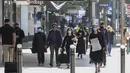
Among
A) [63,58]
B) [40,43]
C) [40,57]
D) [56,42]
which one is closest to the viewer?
[63,58]

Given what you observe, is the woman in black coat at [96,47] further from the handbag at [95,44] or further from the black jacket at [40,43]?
the black jacket at [40,43]

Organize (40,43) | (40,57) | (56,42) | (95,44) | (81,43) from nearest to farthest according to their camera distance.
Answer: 1. (95,44)
2. (56,42)
3. (40,43)
4. (40,57)
5. (81,43)

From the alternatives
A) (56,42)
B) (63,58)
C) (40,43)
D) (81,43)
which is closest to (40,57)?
(40,43)

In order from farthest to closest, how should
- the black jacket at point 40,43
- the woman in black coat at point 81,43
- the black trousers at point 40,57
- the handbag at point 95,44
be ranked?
the woman in black coat at point 81,43 < the black trousers at point 40,57 < the black jacket at point 40,43 < the handbag at point 95,44

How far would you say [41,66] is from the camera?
18938 millimetres

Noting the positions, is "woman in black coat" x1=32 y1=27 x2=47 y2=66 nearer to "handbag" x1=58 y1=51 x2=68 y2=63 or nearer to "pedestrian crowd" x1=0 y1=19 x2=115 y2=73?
"pedestrian crowd" x1=0 y1=19 x2=115 y2=73

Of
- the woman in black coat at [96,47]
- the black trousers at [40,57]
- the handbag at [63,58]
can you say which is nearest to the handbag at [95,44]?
the woman in black coat at [96,47]

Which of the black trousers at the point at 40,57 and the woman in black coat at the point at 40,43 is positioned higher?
the woman in black coat at the point at 40,43

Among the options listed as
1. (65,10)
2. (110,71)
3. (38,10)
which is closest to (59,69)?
(110,71)

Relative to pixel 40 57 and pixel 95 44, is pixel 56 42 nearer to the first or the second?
pixel 40 57

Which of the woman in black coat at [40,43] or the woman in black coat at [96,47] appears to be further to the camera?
Answer: the woman in black coat at [40,43]

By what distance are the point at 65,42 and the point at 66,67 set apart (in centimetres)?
105

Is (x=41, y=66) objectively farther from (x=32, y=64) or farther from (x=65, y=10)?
(x=65, y=10)

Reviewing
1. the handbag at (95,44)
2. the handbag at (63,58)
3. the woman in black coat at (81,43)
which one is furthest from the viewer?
the woman in black coat at (81,43)
